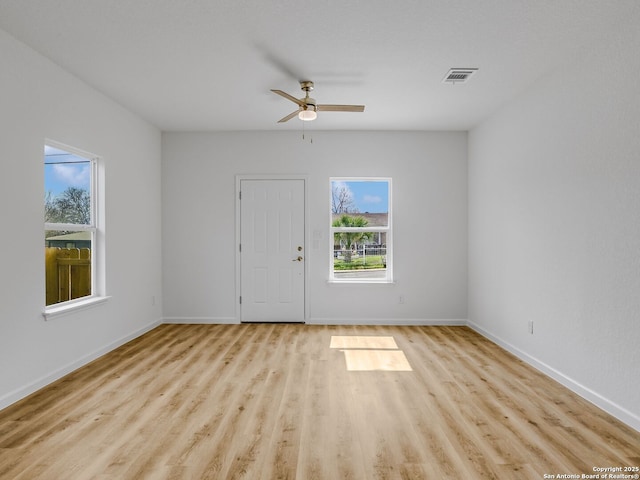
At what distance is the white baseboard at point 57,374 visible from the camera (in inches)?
111

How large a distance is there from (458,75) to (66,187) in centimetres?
389

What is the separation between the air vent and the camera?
3.43 meters

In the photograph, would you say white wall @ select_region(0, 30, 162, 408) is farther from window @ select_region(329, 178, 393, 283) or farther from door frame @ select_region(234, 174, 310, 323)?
window @ select_region(329, 178, 393, 283)

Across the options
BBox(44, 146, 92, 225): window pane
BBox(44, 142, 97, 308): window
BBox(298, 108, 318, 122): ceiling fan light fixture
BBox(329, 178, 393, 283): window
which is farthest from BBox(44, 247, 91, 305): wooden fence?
BBox(329, 178, 393, 283): window

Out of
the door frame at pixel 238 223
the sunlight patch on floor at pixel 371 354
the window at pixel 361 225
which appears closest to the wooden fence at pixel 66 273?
the door frame at pixel 238 223

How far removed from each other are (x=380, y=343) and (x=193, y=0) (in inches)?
149

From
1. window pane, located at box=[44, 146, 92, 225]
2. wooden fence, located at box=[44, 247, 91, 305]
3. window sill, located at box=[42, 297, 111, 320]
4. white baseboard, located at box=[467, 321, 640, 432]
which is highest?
window pane, located at box=[44, 146, 92, 225]

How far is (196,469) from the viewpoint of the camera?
6.70 ft

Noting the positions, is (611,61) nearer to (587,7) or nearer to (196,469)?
(587,7)

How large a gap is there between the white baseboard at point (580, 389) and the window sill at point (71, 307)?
4.39 m

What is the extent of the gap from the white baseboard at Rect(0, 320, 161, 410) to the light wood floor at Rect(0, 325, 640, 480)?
0.23ft

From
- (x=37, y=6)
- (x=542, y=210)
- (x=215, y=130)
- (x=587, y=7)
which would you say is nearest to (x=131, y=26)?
(x=37, y=6)

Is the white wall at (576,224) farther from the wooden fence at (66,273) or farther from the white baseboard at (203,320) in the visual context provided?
the wooden fence at (66,273)

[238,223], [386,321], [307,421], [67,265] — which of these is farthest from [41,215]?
[386,321]
